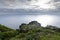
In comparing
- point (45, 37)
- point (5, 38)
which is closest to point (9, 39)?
point (5, 38)

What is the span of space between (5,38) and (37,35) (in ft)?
24.3

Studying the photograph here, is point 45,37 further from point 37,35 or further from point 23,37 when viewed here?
point 23,37

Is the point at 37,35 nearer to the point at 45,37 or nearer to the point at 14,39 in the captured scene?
the point at 45,37

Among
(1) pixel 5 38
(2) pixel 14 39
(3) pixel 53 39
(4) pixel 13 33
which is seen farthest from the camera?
(4) pixel 13 33

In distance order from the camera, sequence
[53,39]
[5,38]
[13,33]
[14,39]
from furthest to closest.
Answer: [13,33] → [5,38] → [14,39] → [53,39]

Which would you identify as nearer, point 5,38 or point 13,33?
point 5,38

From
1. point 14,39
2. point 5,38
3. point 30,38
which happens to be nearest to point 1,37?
point 5,38

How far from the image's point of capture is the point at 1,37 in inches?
1423

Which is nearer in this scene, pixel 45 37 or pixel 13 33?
pixel 45 37

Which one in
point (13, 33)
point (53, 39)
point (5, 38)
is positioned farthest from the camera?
point (13, 33)

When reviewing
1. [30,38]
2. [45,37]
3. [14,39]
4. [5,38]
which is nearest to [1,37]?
[5,38]

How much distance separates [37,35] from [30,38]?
141 cm

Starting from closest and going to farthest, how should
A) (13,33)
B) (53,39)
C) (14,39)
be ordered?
(53,39) → (14,39) → (13,33)

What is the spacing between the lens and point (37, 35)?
108 ft
